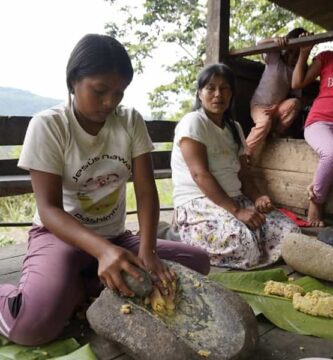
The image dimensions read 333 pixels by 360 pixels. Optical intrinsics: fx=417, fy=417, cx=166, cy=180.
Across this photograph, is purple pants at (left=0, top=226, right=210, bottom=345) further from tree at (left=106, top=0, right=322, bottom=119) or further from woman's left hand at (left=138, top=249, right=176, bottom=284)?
tree at (left=106, top=0, right=322, bottom=119)

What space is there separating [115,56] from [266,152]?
8.14 feet

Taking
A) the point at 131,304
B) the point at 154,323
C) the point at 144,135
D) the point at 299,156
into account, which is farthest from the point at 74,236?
the point at 299,156

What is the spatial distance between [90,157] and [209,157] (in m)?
1.17

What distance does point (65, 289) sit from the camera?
1.54m

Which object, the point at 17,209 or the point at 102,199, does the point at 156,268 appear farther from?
the point at 17,209

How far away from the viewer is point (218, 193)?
2.60 metres

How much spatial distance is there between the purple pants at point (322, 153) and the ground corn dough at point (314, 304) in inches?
62.6

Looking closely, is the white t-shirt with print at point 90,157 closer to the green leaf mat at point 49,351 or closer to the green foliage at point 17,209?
the green leaf mat at point 49,351

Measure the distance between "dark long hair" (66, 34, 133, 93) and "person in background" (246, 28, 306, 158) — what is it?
227 cm

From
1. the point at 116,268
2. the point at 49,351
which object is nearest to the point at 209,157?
the point at 116,268

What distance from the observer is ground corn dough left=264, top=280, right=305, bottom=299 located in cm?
192

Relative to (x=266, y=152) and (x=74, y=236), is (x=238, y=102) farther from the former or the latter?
(x=74, y=236)

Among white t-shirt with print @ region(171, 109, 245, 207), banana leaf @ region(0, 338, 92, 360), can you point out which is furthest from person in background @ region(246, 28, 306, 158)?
banana leaf @ region(0, 338, 92, 360)

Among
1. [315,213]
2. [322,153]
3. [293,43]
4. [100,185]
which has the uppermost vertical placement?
[293,43]
